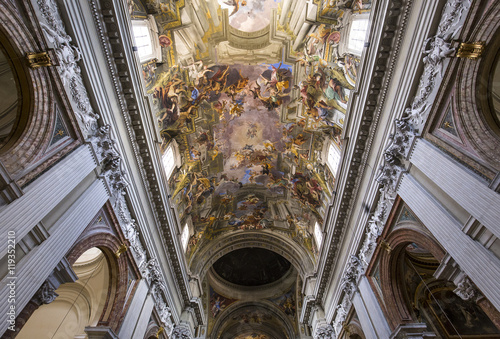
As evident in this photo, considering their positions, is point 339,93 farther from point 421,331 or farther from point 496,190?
point 421,331

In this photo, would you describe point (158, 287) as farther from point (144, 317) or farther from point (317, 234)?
point (317, 234)

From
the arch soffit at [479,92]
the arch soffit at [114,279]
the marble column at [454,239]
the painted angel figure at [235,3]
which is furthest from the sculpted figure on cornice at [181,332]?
the painted angel figure at [235,3]

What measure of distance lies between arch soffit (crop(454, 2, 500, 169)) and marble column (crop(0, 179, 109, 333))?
8409mm

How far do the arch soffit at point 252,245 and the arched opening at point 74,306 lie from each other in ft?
22.7

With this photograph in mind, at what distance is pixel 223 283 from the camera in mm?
24328

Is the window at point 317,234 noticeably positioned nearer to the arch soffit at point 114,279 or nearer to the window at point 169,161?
the window at point 169,161

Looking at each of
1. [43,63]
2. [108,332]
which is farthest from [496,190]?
[108,332]

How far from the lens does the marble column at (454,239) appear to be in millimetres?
4598

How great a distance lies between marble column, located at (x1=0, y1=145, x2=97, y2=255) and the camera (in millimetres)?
4578

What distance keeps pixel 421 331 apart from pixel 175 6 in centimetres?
1267

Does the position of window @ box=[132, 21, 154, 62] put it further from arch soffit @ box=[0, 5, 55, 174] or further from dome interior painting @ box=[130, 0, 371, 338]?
arch soffit @ box=[0, 5, 55, 174]

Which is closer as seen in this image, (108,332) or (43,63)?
(43,63)

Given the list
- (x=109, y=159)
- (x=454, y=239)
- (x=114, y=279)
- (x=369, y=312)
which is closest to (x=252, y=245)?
(x=369, y=312)

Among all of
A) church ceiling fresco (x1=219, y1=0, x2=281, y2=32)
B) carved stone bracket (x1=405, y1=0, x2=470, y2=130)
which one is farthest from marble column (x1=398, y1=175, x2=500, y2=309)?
church ceiling fresco (x1=219, y1=0, x2=281, y2=32)
